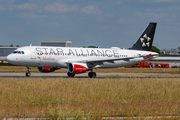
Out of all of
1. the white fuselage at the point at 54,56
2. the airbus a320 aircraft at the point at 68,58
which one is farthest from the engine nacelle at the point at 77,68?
the white fuselage at the point at 54,56

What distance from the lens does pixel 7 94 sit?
15.8 meters

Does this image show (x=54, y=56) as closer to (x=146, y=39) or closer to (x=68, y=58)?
(x=68, y=58)

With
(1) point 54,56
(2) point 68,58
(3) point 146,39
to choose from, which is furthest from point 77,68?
(3) point 146,39

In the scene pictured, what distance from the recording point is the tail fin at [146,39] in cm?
4379

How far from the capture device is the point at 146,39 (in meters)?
44.1

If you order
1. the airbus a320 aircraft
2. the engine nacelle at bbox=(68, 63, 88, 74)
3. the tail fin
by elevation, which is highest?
the tail fin

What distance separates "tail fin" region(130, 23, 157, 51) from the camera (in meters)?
43.8

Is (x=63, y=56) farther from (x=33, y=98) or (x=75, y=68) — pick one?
(x=33, y=98)

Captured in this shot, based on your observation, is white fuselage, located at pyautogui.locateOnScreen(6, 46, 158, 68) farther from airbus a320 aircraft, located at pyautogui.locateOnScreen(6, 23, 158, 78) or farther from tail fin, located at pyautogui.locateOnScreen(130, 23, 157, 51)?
tail fin, located at pyautogui.locateOnScreen(130, 23, 157, 51)

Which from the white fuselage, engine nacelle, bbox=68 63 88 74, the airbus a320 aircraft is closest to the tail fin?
the airbus a320 aircraft

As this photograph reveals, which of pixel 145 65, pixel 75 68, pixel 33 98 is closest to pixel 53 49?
pixel 75 68

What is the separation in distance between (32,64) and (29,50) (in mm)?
1808

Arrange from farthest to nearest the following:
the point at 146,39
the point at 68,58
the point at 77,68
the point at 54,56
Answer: the point at 146,39
the point at 68,58
the point at 54,56
the point at 77,68

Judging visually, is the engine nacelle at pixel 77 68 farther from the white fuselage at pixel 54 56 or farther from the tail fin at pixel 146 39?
the tail fin at pixel 146 39
